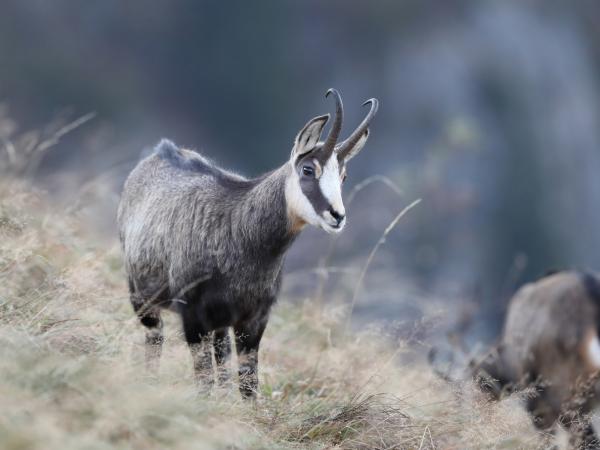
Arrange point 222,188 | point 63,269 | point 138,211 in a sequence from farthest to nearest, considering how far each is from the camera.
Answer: point 138,211
point 222,188
point 63,269

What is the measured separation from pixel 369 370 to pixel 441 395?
0.50 meters

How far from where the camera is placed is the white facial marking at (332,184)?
14.7 feet

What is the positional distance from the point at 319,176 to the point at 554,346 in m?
3.39

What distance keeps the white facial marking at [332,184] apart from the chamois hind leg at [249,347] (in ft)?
2.57

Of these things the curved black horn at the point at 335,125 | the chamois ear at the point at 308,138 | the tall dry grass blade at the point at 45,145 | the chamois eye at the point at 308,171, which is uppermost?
the tall dry grass blade at the point at 45,145

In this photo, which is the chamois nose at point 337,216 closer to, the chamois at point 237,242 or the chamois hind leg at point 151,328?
the chamois at point 237,242

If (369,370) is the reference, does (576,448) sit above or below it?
below

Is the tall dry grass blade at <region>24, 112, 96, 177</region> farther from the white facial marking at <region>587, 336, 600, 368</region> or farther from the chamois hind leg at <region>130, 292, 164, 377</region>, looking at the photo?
the white facial marking at <region>587, 336, 600, 368</region>

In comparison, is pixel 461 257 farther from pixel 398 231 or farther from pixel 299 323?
pixel 299 323

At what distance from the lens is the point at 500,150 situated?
73.3 ft

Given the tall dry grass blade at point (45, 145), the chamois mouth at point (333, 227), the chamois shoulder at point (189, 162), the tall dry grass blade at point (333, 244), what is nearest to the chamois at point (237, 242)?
the chamois mouth at point (333, 227)

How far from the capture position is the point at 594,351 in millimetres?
6828

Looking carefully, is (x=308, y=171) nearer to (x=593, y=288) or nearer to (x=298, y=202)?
(x=298, y=202)

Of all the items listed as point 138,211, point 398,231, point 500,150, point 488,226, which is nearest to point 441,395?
point 138,211
